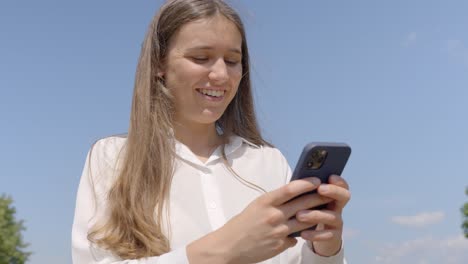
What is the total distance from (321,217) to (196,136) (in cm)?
123

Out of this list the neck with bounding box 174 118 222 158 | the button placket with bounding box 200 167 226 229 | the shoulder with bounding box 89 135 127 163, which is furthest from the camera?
the neck with bounding box 174 118 222 158

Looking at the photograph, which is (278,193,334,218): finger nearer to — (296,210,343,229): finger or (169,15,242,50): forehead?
(296,210,343,229): finger

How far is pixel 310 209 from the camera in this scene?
6.28 ft

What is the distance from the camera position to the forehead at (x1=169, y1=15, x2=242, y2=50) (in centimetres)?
279

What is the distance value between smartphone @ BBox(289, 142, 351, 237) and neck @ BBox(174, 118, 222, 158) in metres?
1.16

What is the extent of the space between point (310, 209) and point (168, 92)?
4.04ft

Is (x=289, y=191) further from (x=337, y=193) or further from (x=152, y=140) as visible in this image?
(x=152, y=140)

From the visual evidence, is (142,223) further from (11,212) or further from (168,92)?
(11,212)

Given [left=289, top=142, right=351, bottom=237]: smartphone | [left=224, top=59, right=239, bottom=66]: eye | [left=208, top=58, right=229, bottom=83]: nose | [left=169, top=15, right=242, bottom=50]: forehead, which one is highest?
[left=169, top=15, right=242, bottom=50]: forehead

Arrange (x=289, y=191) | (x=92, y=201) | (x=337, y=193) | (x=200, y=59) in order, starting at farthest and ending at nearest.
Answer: (x=200, y=59) → (x=92, y=201) → (x=337, y=193) → (x=289, y=191)

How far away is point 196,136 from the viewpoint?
3029mm

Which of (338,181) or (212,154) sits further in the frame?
(212,154)

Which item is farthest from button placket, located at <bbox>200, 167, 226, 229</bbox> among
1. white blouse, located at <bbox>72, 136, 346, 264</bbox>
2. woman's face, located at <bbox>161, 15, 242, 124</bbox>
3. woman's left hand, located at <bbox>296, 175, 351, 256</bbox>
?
woman's left hand, located at <bbox>296, 175, 351, 256</bbox>

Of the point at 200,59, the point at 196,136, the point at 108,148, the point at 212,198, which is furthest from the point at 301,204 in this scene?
the point at 108,148
